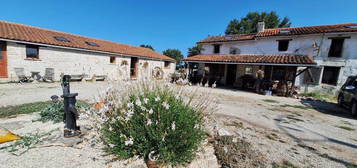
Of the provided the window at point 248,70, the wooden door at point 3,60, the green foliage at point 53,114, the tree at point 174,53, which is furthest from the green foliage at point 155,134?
the tree at point 174,53

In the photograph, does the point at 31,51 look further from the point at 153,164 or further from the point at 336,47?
the point at 336,47

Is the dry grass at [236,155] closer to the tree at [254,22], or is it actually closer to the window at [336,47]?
the window at [336,47]

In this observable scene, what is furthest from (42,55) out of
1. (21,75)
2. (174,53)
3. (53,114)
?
(174,53)

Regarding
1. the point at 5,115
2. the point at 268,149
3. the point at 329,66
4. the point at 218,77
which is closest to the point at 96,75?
the point at 5,115

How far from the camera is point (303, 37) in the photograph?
1117 cm

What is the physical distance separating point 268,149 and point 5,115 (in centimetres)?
616

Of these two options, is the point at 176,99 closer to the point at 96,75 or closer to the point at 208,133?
the point at 208,133

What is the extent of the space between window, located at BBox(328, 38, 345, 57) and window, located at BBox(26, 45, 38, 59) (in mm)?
22134

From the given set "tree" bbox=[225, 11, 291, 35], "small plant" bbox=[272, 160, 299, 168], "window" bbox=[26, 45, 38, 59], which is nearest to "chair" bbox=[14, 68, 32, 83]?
"window" bbox=[26, 45, 38, 59]

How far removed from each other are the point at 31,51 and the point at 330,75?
74.2 feet

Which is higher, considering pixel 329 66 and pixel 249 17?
pixel 249 17

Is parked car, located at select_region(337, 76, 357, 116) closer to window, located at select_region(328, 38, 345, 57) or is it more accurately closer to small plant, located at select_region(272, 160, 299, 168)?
window, located at select_region(328, 38, 345, 57)

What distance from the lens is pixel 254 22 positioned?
3114 centimetres

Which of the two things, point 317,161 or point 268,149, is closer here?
point 317,161
